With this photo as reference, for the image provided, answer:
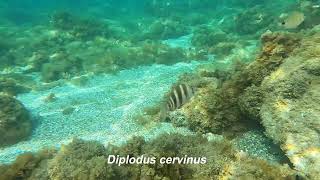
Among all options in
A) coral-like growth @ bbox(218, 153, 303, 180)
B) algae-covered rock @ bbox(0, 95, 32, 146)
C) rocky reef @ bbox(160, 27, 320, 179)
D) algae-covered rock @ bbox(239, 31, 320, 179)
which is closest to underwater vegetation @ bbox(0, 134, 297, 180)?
coral-like growth @ bbox(218, 153, 303, 180)

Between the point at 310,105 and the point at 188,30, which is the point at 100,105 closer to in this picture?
the point at 310,105

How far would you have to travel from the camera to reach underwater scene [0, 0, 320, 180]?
4613 mm

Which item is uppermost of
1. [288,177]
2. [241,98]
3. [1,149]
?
[241,98]

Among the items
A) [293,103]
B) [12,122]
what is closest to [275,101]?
[293,103]

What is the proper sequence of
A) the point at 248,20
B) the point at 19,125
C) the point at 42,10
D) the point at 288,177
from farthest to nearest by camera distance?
the point at 42,10, the point at 248,20, the point at 19,125, the point at 288,177

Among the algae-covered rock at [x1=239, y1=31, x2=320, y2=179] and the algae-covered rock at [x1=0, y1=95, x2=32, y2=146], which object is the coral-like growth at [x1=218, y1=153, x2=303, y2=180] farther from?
the algae-covered rock at [x1=0, y1=95, x2=32, y2=146]

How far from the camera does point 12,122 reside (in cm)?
809

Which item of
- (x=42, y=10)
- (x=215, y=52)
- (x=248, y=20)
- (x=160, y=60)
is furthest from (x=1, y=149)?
(x=42, y=10)

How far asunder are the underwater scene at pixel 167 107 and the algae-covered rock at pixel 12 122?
23 mm

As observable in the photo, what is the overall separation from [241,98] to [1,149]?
503cm

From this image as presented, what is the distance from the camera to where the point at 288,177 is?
428 cm

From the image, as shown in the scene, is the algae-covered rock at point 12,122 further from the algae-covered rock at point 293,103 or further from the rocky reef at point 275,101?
the algae-covered rock at point 293,103

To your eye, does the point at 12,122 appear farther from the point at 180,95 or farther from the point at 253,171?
the point at 253,171

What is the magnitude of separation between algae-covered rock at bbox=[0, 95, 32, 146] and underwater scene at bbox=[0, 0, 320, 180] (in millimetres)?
23
